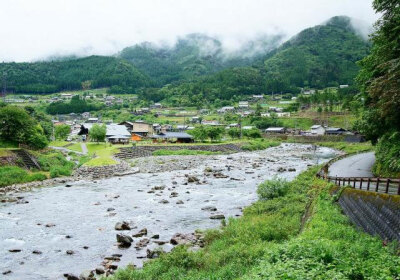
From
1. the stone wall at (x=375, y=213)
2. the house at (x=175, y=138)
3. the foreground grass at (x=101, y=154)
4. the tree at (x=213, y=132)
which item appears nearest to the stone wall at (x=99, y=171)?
the foreground grass at (x=101, y=154)

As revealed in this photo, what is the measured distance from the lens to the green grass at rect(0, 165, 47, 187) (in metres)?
38.6

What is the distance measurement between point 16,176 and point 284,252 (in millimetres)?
38224

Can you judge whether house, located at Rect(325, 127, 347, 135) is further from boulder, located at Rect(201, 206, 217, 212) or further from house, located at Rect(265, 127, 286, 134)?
boulder, located at Rect(201, 206, 217, 212)

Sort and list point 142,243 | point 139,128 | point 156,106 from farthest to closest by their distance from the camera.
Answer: point 156,106 → point 139,128 → point 142,243

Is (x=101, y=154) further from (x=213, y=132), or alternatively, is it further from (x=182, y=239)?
(x=182, y=239)

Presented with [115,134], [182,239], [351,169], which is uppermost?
[351,169]

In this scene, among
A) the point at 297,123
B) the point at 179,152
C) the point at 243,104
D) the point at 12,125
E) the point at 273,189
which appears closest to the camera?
the point at 273,189

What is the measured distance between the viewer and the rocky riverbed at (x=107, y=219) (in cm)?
1814

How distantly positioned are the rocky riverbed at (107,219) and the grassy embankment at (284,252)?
105 inches

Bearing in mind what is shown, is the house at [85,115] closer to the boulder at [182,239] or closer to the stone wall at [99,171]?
the stone wall at [99,171]

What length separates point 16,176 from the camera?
40219mm

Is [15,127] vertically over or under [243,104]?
under

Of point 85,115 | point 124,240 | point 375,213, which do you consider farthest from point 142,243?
point 85,115

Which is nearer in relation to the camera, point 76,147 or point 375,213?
point 375,213
